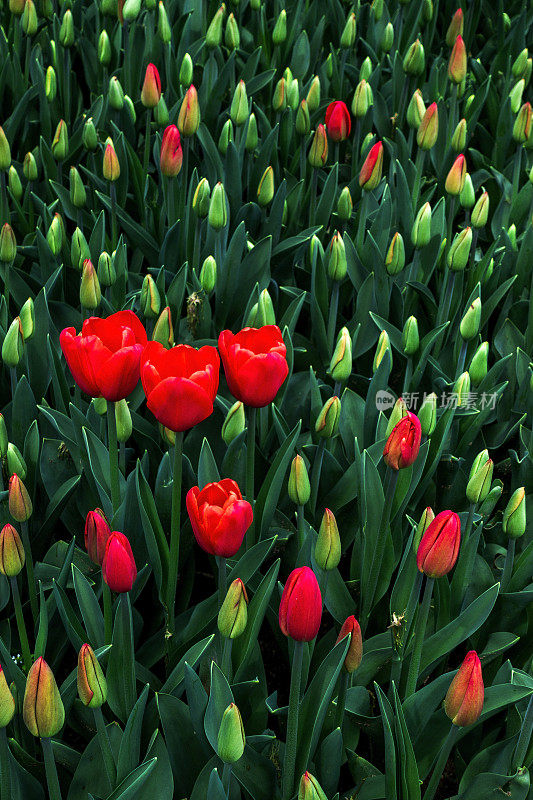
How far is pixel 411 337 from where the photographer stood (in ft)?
5.25

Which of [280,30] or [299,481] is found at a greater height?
[280,30]

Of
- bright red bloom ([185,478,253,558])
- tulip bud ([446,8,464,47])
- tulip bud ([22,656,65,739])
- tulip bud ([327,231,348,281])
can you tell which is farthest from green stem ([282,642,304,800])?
tulip bud ([446,8,464,47])

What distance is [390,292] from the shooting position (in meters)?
1.83

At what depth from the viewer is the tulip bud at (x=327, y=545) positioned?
1.10 m

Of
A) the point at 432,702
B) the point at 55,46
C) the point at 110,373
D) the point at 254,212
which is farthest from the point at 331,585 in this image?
the point at 55,46

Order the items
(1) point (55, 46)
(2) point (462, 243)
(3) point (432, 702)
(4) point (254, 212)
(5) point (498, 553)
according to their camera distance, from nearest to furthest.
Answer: (3) point (432, 702) < (5) point (498, 553) < (2) point (462, 243) < (4) point (254, 212) < (1) point (55, 46)

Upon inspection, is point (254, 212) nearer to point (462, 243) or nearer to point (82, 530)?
point (462, 243)

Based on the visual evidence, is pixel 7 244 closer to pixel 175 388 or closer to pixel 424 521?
pixel 175 388

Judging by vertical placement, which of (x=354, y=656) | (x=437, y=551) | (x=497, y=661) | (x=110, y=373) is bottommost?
(x=497, y=661)

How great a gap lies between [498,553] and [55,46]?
1849 millimetres

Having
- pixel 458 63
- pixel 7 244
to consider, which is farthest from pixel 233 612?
pixel 458 63

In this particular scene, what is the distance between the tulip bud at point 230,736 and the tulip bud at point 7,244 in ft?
3.55

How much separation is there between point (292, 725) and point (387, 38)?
213cm

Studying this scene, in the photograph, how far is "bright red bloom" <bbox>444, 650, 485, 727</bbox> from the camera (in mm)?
945
